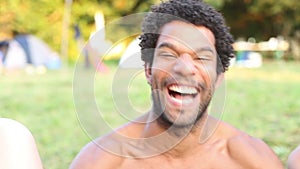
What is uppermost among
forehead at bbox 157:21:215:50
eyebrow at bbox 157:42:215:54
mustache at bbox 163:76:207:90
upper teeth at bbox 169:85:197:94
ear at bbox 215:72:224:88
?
forehead at bbox 157:21:215:50

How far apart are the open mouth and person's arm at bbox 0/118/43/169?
19.5 inches

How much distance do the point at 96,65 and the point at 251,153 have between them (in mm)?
682

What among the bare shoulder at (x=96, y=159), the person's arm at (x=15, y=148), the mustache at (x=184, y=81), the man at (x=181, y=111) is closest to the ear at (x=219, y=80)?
the man at (x=181, y=111)

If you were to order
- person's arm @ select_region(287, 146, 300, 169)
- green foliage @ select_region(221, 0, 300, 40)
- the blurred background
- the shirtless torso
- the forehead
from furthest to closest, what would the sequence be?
green foliage @ select_region(221, 0, 300, 40)
the blurred background
person's arm @ select_region(287, 146, 300, 169)
the shirtless torso
the forehead

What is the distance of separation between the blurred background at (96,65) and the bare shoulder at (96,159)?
294 mm

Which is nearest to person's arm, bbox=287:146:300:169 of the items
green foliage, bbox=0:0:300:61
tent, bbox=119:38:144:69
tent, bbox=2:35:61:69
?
tent, bbox=119:38:144:69

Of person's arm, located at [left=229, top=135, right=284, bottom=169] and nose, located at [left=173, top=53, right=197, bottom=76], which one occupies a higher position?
nose, located at [left=173, top=53, right=197, bottom=76]

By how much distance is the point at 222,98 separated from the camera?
226cm

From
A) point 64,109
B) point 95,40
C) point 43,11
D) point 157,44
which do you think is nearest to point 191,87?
point 157,44

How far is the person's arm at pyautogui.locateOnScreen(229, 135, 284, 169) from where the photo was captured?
221 centimetres

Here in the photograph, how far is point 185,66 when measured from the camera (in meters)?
2.07

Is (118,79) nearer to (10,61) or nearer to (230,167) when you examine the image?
(230,167)

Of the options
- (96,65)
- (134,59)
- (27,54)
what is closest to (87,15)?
(27,54)

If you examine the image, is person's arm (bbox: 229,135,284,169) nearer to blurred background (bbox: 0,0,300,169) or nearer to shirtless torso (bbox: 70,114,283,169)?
shirtless torso (bbox: 70,114,283,169)
